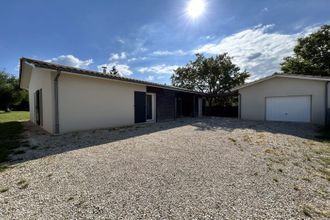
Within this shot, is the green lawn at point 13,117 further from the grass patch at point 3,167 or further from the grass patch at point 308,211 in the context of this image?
the grass patch at point 308,211

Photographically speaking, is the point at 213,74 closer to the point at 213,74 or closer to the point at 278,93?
the point at 213,74

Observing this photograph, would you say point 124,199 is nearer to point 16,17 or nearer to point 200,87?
point 16,17

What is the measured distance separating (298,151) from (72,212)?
5722 millimetres

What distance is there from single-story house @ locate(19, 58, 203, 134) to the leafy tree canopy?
14719 millimetres

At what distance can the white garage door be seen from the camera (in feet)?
38.5

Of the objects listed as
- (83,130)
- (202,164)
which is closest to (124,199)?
(202,164)

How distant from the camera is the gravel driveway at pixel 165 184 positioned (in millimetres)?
2281

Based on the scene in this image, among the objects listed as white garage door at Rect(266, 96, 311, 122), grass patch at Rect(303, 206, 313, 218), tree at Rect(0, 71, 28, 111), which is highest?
tree at Rect(0, 71, 28, 111)

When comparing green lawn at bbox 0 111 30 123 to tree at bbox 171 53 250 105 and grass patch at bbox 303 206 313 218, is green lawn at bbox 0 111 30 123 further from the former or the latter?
tree at bbox 171 53 250 105

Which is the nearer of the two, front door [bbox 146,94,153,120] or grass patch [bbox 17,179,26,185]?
grass patch [bbox 17,179,26,185]

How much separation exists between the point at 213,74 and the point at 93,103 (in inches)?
819

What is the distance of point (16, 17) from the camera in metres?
8.82

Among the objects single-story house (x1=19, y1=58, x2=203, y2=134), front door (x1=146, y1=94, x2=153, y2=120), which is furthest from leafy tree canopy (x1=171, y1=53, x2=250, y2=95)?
front door (x1=146, y1=94, x2=153, y2=120)

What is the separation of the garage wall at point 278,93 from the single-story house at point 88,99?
22.4ft
